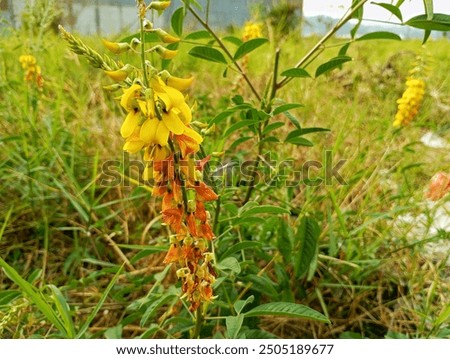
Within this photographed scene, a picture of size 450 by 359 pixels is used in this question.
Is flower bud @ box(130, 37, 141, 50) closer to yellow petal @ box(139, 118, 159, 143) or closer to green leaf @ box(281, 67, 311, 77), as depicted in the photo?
yellow petal @ box(139, 118, 159, 143)

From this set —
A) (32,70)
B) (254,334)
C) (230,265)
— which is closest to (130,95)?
(230,265)

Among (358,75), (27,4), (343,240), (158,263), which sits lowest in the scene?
(158,263)

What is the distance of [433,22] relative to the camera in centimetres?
85

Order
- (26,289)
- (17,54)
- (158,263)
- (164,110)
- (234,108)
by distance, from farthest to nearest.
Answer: (17,54) → (158,263) → (234,108) → (26,289) → (164,110)

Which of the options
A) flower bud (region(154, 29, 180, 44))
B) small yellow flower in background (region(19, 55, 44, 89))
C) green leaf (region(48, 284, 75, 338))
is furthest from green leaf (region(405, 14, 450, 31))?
small yellow flower in background (region(19, 55, 44, 89))

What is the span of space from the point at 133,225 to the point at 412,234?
84 cm

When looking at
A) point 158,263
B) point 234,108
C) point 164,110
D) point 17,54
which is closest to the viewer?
point 164,110

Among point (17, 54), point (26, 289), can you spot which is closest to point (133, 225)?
point (26, 289)

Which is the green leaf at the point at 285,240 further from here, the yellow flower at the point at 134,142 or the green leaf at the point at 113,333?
the yellow flower at the point at 134,142

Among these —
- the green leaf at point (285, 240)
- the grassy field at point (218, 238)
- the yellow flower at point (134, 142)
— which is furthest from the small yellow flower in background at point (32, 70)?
the yellow flower at point (134, 142)

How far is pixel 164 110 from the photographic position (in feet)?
2.13

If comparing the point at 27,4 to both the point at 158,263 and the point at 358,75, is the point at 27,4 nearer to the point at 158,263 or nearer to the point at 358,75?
the point at 158,263

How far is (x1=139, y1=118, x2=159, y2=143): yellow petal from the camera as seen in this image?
0.64 meters

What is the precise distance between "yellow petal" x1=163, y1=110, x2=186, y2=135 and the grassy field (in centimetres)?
27
